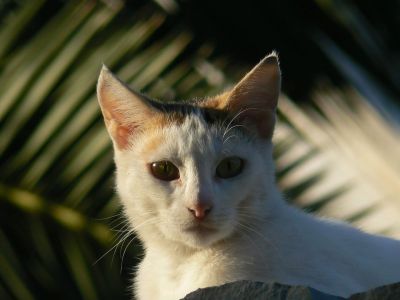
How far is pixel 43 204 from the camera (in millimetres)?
2734

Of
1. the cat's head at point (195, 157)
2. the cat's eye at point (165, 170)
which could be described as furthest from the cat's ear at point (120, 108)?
the cat's eye at point (165, 170)

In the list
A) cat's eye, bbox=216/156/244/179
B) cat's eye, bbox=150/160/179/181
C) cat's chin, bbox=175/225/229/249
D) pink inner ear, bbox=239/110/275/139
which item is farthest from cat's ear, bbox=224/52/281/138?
cat's chin, bbox=175/225/229/249

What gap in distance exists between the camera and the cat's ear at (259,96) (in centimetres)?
238

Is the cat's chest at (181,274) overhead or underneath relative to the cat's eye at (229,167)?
underneath

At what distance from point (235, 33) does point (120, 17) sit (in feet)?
1.81

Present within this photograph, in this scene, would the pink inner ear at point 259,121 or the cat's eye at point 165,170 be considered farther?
the pink inner ear at point 259,121

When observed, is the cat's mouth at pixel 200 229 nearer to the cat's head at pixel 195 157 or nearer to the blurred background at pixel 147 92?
the cat's head at pixel 195 157

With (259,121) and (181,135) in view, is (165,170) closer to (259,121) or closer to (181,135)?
(181,135)

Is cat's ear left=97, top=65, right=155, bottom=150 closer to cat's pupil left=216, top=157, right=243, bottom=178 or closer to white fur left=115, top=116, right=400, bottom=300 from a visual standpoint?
white fur left=115, top=116, right=400, bottom=300

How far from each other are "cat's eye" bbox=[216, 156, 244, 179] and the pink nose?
0.16 meters

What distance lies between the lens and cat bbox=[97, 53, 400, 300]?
2.24 m

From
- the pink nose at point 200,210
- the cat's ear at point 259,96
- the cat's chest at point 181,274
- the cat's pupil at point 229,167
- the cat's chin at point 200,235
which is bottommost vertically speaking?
the cat's chest at point 181,274

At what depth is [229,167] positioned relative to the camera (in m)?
2.35

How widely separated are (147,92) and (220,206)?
34.0 inches
